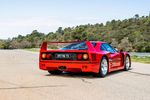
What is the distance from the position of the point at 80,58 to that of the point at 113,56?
1698mm

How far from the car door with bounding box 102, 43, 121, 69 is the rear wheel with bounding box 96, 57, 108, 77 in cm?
40

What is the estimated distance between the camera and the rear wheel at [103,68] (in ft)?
33.9

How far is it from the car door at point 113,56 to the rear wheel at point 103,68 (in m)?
0.40

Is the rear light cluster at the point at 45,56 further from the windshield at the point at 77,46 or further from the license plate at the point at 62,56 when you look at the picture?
the windshield at the point at 77,46

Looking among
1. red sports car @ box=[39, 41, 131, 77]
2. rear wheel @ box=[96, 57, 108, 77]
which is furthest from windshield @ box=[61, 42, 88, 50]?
rear wheel @ box=[96, 57, 108, 77]

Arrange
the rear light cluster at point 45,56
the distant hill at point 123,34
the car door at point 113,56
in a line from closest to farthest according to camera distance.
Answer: the rear light cluster at point 45,56, the car door at point 113,56, the distant hill at point 123,34

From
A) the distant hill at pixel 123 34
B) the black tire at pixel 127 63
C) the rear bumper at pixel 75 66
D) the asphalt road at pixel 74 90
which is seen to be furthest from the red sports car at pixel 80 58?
the distant hill at pixel 123 34

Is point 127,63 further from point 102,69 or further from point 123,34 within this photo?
point 123,34

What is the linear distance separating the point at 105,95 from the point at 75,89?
98 centimetres

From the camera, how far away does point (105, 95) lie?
702 centimetres

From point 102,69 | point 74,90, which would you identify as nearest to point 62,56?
point 102,69

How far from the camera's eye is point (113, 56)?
37.7ft

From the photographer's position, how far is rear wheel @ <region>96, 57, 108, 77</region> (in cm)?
1033

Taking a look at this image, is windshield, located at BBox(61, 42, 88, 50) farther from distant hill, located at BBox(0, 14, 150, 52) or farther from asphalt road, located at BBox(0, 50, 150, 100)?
distant hill, located at BBox(0, 14, 150, 52)
